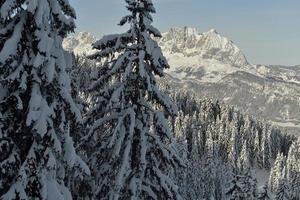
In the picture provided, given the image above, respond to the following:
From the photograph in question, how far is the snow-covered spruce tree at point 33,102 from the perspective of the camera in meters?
11.6

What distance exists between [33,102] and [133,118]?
5076mm

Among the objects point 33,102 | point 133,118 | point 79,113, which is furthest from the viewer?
point 133,118

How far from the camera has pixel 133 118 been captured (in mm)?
Result: 16234

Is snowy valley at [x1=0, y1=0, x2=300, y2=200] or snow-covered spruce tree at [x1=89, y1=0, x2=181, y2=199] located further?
snow-covered spruce tree at [x1=89, y1=0, x2=181, y2=199]

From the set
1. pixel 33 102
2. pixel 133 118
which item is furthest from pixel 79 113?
pixel 133 118

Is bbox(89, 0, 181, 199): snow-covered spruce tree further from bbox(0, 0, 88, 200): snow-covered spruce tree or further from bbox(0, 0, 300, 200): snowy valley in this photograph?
bbox(0, 0, 88, 200): snow-covered spruce tree

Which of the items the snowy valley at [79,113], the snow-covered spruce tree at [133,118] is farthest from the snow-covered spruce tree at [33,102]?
the snow-covered spruce tree at [133,118]

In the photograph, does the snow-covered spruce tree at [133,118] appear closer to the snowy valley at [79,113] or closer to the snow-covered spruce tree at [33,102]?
the snowy valley at [79,113]

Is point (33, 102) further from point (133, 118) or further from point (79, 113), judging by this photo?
point (133, 118)

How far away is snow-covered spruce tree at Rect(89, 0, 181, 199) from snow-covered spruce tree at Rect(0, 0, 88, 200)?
3.88 m

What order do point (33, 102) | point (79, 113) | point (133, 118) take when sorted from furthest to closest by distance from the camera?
point (133, 118) → point (79, 113) → point (33, 102)

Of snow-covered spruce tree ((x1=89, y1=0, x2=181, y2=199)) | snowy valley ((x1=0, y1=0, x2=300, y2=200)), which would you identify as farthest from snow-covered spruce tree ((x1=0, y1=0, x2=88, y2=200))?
snow-covered spruce tree ((x1=89, y1=0, x2=181, y2=199))

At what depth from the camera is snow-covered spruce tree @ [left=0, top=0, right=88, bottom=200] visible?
1162cm

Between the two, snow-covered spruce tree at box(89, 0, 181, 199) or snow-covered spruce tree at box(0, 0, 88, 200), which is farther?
snow-covered spruce tree at box(89, 0, 181, 199)
